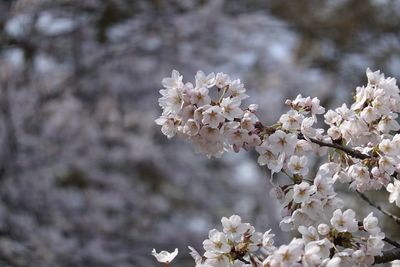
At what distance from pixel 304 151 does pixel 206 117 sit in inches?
12.0

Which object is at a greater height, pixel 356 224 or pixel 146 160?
pixel 146 160

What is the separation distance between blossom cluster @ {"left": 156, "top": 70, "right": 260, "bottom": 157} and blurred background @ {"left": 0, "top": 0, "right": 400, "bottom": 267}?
277 centimetres

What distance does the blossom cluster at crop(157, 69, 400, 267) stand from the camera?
1543mm

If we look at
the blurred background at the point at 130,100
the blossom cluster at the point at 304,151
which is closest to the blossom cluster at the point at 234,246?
the blossom cluster at the point at 304,151

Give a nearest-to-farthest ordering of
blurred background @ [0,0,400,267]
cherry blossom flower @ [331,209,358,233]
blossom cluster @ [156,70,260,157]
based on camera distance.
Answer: cherry blossom flower @ [331,209,358,233] → blossom cluster @ [156,70,260,157] → blurred background @ [0,0,400,267]

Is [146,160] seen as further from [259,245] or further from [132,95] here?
[259,245]

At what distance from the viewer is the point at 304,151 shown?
173cm

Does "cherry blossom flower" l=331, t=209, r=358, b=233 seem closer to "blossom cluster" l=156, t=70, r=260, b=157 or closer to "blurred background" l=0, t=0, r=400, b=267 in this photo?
"blossom cluster" l=156, t=70, r=260, b=157

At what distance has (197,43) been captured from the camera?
749cm

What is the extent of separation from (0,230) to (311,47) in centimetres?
526

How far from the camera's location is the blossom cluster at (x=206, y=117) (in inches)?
64.1

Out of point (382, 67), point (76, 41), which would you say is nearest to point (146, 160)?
point (76, 41)

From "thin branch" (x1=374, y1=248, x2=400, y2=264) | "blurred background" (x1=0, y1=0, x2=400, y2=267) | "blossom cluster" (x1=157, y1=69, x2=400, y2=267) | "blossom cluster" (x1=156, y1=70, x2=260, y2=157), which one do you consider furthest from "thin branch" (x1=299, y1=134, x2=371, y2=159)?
"blurred background" (x1=0, y1=0, x2=400, y2=267)

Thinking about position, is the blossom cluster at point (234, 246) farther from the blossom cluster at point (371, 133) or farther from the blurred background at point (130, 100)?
the blurred background at point (130, 100)
